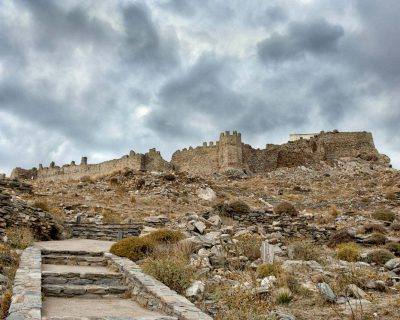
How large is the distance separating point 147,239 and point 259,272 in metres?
4.57

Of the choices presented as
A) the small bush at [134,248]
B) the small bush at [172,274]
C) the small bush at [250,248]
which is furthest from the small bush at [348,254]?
the small bush at [134,248]

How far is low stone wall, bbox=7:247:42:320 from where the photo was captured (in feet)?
21.4

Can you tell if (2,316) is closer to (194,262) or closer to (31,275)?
(31,275)

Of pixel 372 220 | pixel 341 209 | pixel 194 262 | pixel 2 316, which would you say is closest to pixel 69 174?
pixel 341 209

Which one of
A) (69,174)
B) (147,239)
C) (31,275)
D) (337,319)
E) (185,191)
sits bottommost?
(337,319)

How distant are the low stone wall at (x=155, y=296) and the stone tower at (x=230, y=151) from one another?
3577 cm

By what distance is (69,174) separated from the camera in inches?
2375

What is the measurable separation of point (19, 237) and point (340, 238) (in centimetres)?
1206

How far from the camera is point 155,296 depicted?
27.7 feet

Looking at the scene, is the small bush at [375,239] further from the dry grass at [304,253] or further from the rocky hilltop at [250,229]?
the dry grass at [304,253]

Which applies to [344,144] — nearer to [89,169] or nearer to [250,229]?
[89,169]

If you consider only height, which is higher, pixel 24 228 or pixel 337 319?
pixel 24 228

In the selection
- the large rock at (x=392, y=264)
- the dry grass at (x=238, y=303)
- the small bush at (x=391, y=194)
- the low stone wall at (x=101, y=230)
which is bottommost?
the dry grass at (x=238, y=303)

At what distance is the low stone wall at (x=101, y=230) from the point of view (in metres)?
19.5
